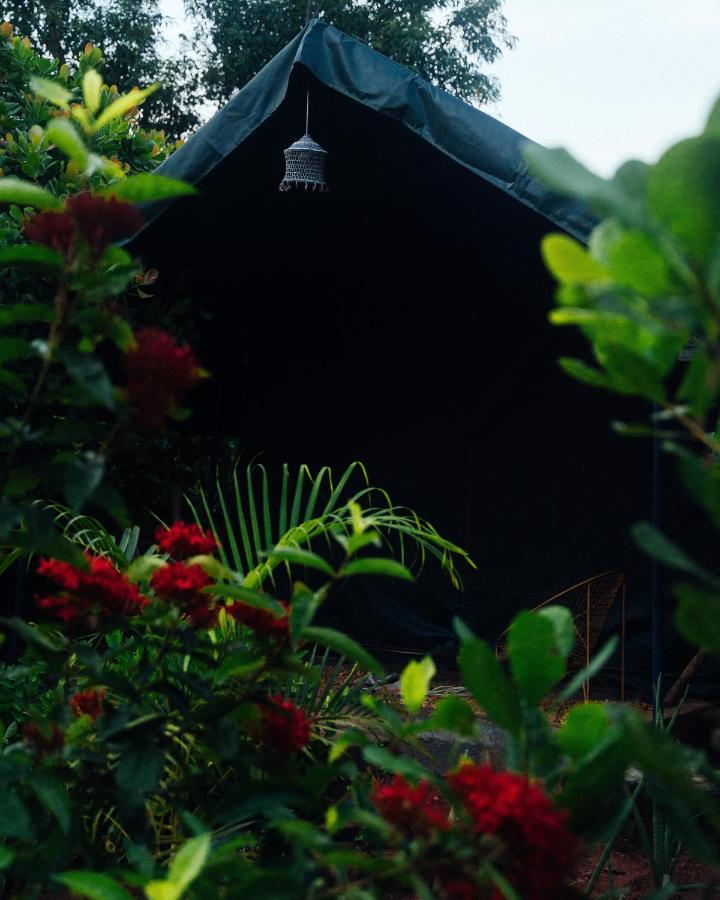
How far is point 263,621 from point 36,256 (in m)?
0.55

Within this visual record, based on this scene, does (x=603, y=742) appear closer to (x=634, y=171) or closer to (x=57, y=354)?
(x=634, y=171)

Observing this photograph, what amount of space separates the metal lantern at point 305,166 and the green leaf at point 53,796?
299 centimetres

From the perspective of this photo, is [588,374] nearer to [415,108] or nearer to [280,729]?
[280,729]

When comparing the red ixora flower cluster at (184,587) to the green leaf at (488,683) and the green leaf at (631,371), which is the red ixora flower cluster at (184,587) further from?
the green leaf at (631,371)

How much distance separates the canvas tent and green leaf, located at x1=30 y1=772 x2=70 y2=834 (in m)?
3.27

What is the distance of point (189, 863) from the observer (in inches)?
35.7

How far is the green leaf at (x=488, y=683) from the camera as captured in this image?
3.29 feet

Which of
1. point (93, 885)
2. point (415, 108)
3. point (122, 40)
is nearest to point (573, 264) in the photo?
point (93, 885)

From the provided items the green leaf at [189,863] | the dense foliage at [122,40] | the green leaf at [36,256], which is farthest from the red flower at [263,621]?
the dense foliage at [122,40]

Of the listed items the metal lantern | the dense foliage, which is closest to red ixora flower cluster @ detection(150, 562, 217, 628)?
the metal lantern

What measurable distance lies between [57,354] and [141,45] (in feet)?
53.6

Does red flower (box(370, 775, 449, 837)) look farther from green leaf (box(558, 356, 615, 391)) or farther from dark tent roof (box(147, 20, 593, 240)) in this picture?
dark tent roof (box(147, 20, 593, 240))

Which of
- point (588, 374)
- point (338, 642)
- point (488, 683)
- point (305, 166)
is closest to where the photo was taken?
point (588, 374)

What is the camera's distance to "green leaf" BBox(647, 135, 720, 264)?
79 cm
